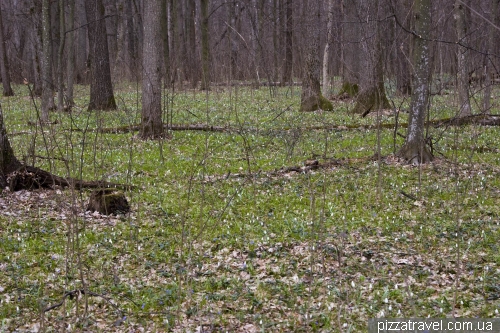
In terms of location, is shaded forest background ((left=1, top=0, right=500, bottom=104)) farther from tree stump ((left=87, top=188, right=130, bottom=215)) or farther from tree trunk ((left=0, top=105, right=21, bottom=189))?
tree stump ((left=87, top=188, right=130, bottom=215))

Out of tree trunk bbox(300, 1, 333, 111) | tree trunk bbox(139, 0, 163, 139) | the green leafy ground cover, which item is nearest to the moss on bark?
tree trunk bbox(300, 1, 333, 111)

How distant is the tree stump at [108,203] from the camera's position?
9.97 metres

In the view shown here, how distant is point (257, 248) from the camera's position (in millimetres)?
8328

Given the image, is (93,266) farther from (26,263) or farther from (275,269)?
(275,269)

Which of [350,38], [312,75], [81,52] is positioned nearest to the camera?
[312,75]

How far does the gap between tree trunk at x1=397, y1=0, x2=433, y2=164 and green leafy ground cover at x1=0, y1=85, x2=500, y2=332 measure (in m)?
0.59

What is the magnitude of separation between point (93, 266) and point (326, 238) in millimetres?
Result: 3388

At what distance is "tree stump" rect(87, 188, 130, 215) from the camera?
9.97 meters

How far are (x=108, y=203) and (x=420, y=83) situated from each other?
23.0 feet

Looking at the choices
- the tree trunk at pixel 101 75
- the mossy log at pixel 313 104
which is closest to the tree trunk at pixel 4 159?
the tree trunk at pixel 101 75

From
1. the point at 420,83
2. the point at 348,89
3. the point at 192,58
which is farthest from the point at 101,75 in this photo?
the point at 420,83

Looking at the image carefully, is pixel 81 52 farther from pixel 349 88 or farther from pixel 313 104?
pixel 313 104

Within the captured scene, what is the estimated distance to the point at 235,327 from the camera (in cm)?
608

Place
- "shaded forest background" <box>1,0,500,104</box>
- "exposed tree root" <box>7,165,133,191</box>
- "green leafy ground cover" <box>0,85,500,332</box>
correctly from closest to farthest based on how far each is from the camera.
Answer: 1. "green leafy ground cover" <box>0,85,500,332</box>
2. "exposed tree root" <box>7,165,133,191</box>
3. "shaded forest background" <box>1,0,500,104</box>
